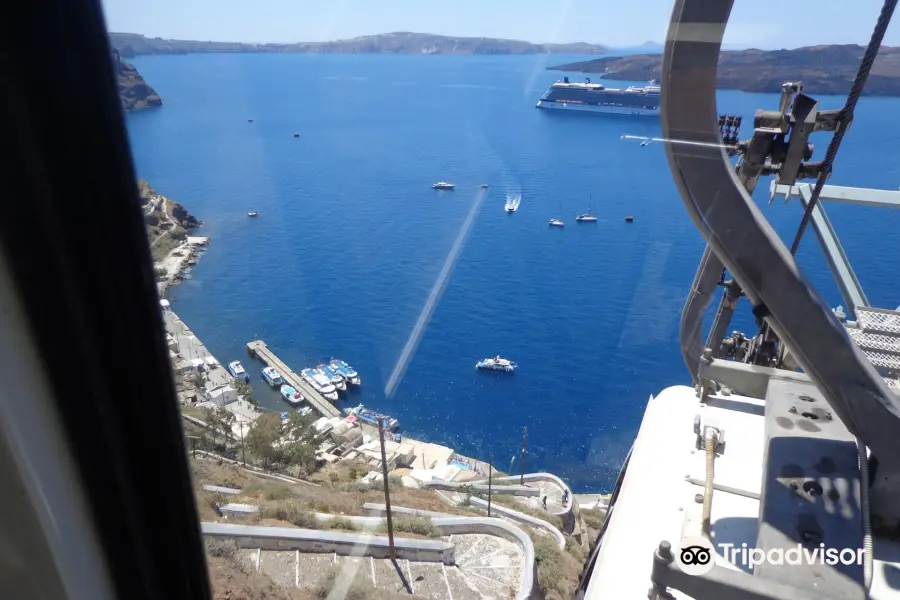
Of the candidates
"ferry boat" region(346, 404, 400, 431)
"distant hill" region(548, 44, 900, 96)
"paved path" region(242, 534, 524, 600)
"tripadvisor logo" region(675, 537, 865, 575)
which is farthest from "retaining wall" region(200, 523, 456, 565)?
"ferry boat" region(346, 404, 400, 431)

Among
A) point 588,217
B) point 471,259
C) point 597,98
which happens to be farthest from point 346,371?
point 597,98

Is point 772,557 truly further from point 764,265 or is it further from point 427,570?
point 427,570

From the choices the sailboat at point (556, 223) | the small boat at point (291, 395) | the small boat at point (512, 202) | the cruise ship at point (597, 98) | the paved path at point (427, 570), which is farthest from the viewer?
the cruise ship at point (597, 98)

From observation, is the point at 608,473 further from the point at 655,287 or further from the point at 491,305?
the point at 491,305

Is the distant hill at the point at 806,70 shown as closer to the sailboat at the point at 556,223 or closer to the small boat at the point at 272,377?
the small boat at the point at 272,377

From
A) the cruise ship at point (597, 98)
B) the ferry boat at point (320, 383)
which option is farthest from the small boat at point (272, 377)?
the cruise ship at point (597, 98)

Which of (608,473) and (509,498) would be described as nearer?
(509,498)

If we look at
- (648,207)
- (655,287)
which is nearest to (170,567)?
(655,287)
